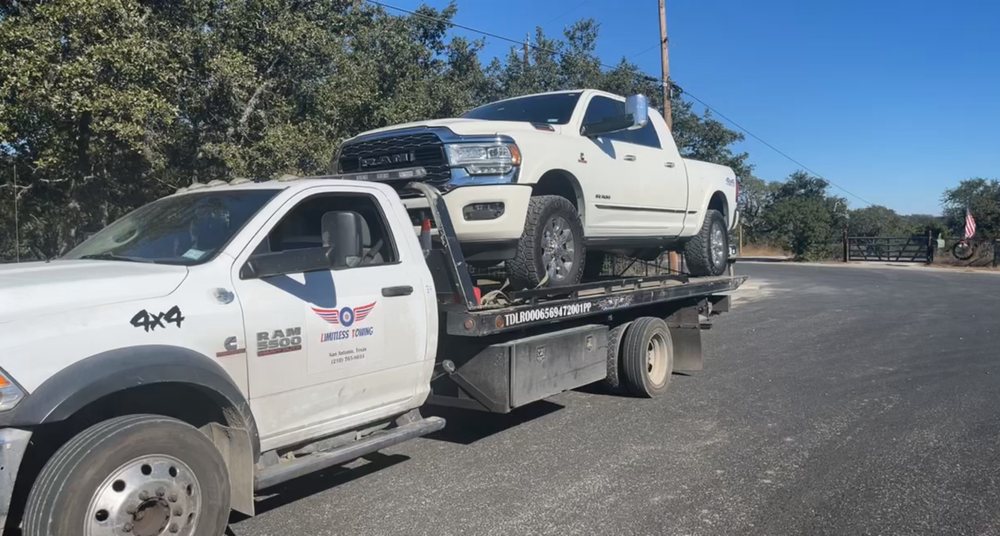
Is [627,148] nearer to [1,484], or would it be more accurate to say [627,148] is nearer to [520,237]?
[520,237]

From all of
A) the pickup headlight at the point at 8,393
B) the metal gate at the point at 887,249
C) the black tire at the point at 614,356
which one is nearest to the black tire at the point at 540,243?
the black tire at the point at 614,356

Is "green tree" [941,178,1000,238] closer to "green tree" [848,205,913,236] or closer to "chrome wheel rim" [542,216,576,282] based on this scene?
"green tree" [848,205,913,236]

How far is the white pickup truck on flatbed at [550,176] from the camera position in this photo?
20.0 feet

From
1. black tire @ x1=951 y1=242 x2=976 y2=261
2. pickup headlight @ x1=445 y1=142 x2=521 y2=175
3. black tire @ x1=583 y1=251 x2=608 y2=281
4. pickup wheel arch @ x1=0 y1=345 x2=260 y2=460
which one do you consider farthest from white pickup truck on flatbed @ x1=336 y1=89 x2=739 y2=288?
black tire @ x1=951 y1=242 x2=976 y2=261

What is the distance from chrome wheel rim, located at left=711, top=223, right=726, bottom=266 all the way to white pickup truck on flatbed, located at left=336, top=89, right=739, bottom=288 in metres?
0.55

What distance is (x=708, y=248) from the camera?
9.66 m

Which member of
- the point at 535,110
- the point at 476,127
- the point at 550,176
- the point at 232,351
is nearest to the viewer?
the point at 232,351

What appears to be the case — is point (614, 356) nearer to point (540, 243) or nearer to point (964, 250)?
point (540, 243)

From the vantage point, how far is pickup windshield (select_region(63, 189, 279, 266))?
14.0ft

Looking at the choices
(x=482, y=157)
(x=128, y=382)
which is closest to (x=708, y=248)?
(x=482, y=157)

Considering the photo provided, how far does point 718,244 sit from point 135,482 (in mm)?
7946

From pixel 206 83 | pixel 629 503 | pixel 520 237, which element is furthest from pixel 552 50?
pixel 629 503

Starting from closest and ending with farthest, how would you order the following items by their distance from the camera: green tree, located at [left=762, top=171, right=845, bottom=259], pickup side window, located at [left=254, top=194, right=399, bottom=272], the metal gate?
pickup side window, located at [left=254, top=194, right=399, bottom=272], the metal gate, green tree, located at [left=762, top=171, right=845, bottom=259]

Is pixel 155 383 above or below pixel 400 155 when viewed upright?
below
